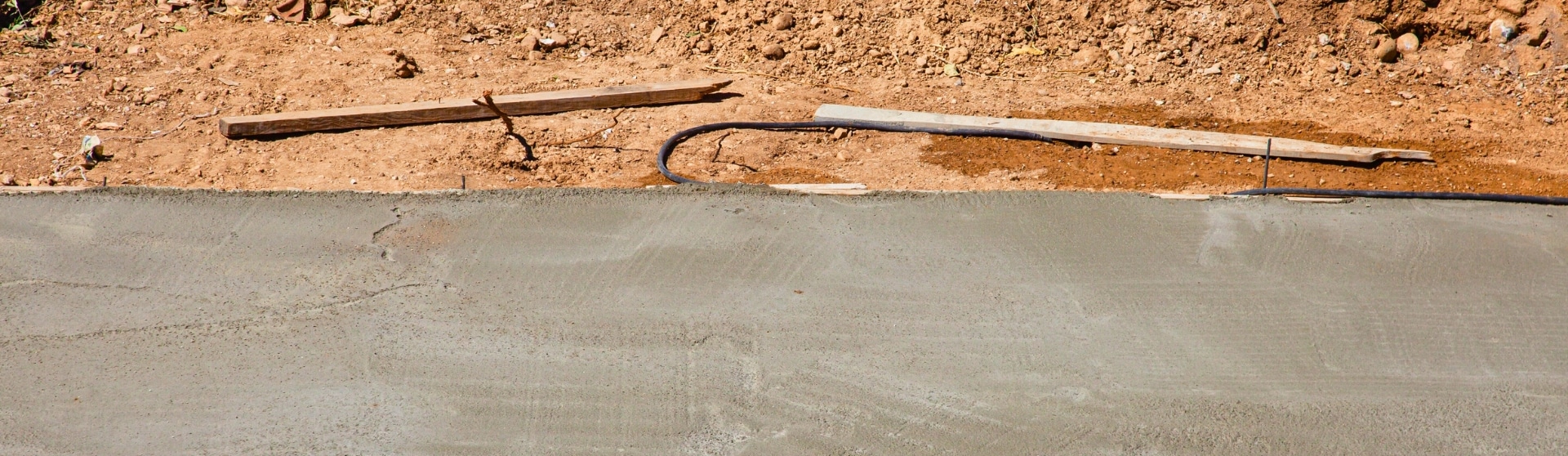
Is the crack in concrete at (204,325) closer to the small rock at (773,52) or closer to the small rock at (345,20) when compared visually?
the small rock at (773,52)

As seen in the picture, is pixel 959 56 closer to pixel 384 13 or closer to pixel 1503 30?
pixel 1503 30

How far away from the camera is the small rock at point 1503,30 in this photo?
638 centimetres

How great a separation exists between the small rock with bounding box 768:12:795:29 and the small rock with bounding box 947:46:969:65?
3.51 feet

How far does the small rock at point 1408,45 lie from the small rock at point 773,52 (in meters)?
3.92

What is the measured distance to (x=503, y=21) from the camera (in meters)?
6.80

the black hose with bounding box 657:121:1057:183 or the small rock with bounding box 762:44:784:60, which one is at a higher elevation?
the small rock with bounding box 762:44:784:60

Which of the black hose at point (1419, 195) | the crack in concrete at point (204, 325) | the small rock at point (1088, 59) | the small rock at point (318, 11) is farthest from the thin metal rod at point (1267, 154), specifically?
the small rock at point (318, 11)

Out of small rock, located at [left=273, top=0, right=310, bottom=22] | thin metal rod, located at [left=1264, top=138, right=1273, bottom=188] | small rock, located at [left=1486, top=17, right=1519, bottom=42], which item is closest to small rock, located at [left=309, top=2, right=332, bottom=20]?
small rock, located at [left=273, top=0, right=310, bottom=22]

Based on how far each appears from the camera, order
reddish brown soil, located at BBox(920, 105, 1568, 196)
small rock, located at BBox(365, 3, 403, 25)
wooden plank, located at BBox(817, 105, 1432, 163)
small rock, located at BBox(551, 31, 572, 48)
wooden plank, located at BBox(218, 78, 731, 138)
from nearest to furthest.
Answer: reddish brown soil, located at BBox(920, 105, 1568, 196) → wooden plank, located at BBox(817, 105, 1432, 163) → wooden plank, located at BBox(218, 78, 731, 138) → small rock, located at BBox(551, 31, 572, 48) → small rock, located at BBox(365, 3, 403, 25)

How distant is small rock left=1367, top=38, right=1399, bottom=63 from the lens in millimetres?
6348

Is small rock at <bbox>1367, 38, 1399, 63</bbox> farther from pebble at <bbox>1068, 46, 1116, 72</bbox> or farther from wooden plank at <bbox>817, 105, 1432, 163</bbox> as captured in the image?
pebble at <bbox>1068, 46, 1116, 72</bbox>

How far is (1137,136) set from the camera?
17.9ft

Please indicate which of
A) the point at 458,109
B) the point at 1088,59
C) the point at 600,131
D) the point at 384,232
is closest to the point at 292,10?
the point at 458,109

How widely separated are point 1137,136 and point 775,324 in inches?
113
